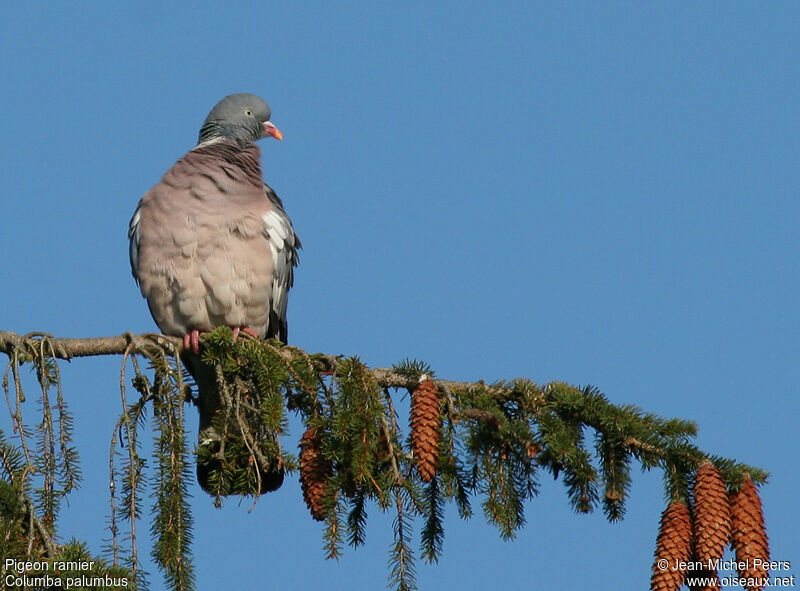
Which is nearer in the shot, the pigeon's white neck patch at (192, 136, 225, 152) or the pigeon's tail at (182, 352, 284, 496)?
the pigeon's tail at (182, 352, 284, 496)

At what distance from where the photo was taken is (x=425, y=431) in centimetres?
404

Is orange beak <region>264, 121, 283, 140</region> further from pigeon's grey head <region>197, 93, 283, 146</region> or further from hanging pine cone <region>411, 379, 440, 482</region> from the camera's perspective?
hanging pine cone <region>411, 379, 440, 482</region>

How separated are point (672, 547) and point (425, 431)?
3.08 feet

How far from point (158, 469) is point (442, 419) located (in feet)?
3.55

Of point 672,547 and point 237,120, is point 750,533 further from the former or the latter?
point 237,120

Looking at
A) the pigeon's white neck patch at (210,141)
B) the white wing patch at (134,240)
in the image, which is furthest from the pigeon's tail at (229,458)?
the pigeon's white neck patch at (210,141)

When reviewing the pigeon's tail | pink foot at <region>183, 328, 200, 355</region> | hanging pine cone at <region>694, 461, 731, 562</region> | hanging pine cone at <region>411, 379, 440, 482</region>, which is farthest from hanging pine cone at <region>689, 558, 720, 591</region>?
pink foot at <region>183, 328, 200, 355</region>

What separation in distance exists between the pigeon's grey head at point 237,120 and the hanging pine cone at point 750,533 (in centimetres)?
432

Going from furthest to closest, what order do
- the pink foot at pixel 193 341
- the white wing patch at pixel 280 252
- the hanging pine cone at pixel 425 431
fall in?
the white wing patch at pixel 280 252, the pink foot at pixel 193 341, the hanging pine cone at pixel 425 431

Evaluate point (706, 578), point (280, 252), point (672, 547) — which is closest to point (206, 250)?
point (280, 252)

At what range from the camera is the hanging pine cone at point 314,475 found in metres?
4.02

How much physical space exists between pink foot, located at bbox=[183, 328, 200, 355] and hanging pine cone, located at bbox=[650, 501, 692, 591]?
2.71 metres

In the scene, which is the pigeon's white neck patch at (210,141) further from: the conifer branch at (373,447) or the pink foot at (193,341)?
the conifer branch at (373,447)

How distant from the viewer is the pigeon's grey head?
7.22 metres
